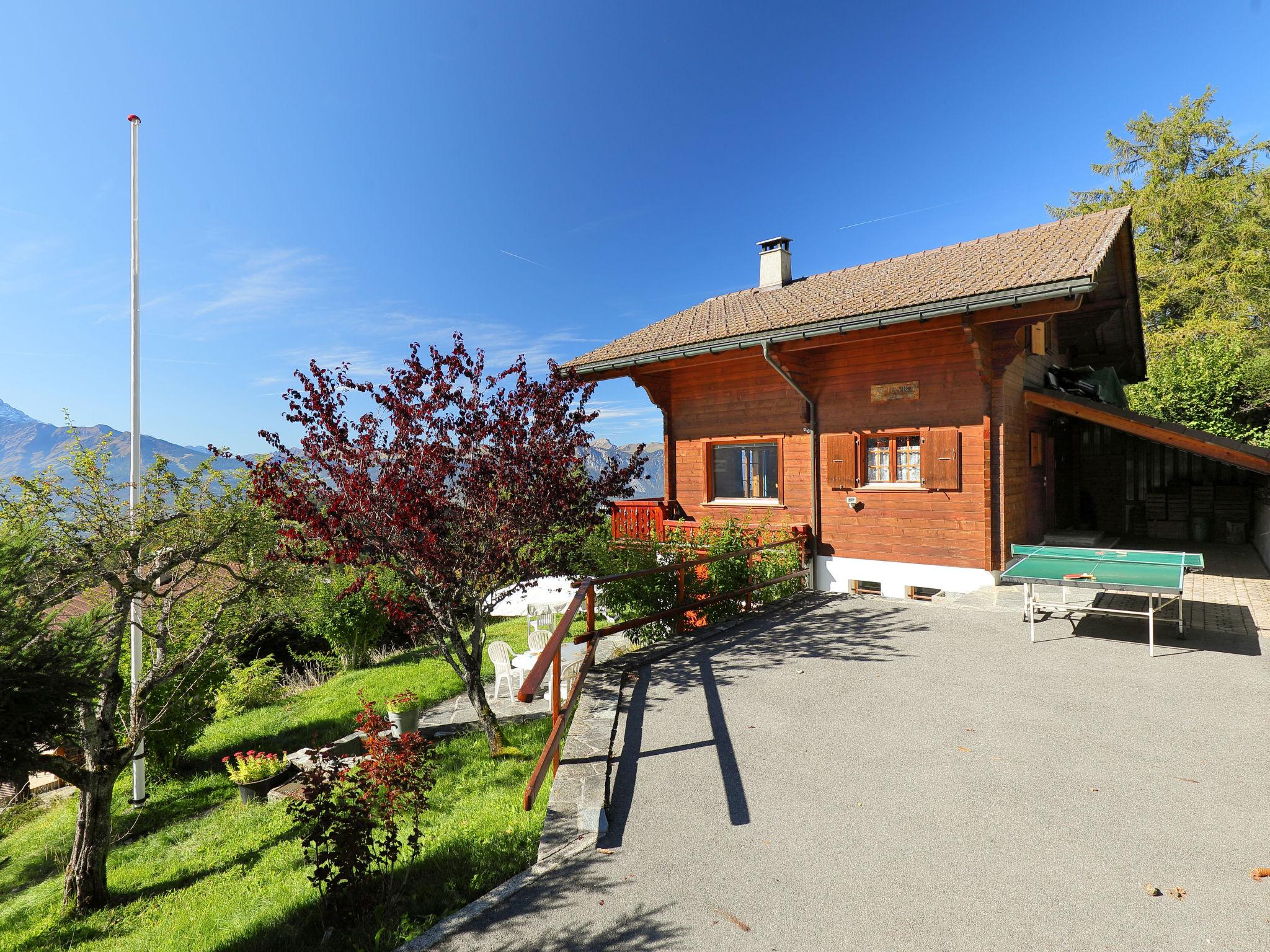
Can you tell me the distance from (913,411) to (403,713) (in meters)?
8.54

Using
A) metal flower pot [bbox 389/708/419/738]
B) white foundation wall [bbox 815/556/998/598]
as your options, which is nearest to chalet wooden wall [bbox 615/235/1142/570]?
white foundation wall [bbox 815/556/998/598]

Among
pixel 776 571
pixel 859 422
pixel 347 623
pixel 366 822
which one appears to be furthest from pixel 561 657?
pixel 347 623

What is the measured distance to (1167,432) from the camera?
8375 mm

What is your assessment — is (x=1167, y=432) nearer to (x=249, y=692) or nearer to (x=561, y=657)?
(x=561, y=657)

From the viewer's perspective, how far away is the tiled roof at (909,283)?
8391 millimetres

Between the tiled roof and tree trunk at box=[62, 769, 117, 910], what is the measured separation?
29.8ft

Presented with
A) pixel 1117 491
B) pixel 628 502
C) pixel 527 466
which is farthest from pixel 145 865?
pixel 1117 491

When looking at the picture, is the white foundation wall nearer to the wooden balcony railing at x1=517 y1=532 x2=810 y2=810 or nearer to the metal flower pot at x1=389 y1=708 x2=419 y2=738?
the wooden balcony railing at x1=517 y1=532 x2=810 y2=810

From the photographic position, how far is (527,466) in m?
5.84

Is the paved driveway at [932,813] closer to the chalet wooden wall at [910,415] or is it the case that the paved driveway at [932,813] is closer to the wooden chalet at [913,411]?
the chalet wooden wall at [910,415]

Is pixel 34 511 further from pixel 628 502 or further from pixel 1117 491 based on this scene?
pixel 1117 491

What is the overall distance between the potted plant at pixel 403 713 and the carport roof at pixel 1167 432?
10.4 metres

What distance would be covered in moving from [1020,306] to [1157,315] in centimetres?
2067

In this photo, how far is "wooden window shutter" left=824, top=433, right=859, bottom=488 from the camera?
10086mm
